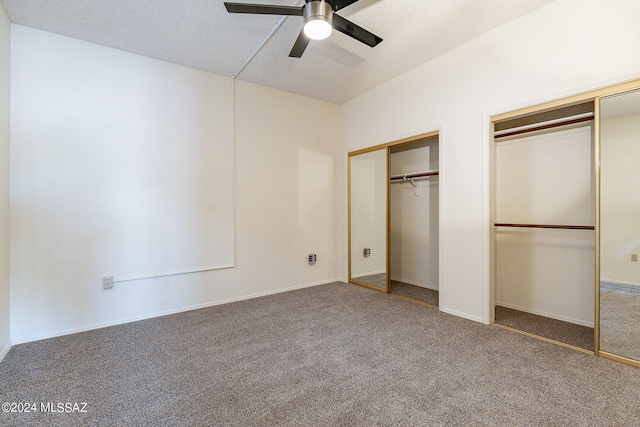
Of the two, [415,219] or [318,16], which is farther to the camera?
[415,219]

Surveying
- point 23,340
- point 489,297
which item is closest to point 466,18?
point 489,297

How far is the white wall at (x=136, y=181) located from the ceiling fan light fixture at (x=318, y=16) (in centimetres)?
193

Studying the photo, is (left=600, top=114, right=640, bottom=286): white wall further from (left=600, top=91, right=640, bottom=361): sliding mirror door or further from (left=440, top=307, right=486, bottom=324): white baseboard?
(left=440, top=307, right=486, bottom=324): white baseboard

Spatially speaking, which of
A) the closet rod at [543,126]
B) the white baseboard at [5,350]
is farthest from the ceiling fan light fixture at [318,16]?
the white baseboard at [5,350]

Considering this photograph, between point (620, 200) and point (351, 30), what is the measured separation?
2.36 metres

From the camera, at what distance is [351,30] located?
210 cm

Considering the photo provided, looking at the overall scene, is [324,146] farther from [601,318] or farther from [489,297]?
[601,318]

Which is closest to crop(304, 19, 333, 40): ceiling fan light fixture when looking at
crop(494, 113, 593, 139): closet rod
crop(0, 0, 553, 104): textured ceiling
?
crop(0, 0, 553, 104): textured ceiling

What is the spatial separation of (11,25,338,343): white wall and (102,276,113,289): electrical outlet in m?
0.05

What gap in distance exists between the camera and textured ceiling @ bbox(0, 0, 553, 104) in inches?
89.7

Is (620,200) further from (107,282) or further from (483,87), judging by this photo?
(107,282)

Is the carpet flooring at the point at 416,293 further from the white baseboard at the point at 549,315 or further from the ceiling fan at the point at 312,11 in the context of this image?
the ceiling fan at the point at 312,11

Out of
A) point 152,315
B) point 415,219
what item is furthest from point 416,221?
point 152,315

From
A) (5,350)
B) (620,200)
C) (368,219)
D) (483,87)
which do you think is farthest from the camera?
(368,219)
